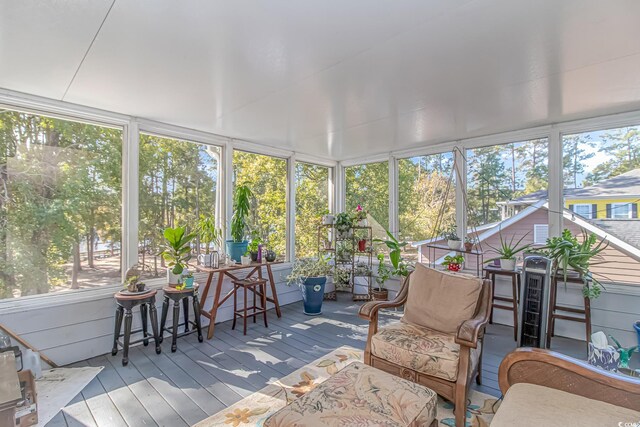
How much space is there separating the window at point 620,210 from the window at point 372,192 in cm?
278

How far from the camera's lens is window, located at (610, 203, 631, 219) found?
3203 millimetres

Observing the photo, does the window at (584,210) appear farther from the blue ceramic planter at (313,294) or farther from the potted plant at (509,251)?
the blue ceramic planter at (313,294)

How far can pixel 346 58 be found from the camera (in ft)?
6.68

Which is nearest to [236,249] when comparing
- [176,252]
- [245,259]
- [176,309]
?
[245,259]

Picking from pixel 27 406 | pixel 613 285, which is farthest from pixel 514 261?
pixel 27 406

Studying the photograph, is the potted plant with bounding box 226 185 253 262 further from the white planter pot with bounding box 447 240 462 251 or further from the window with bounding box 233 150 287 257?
the white planter pot with bounding box 447 240 462 251

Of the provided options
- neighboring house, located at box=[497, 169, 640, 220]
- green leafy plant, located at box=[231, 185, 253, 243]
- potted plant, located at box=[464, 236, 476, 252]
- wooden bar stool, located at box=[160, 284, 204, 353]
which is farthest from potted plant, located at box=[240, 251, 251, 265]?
neighboring house, located at box=[497, 169, 640, 220]

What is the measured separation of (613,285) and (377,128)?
120 inches

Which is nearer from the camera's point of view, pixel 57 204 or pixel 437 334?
pixel 437 334

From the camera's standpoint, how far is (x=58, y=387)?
2400mm

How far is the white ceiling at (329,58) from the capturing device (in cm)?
156

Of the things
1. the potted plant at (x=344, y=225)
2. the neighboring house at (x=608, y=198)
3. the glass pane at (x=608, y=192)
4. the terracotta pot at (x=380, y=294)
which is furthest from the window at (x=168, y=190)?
the glass pane at (x=608, y=192)

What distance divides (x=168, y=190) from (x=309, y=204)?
244cm

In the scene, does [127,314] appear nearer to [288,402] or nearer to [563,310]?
[288,402]
